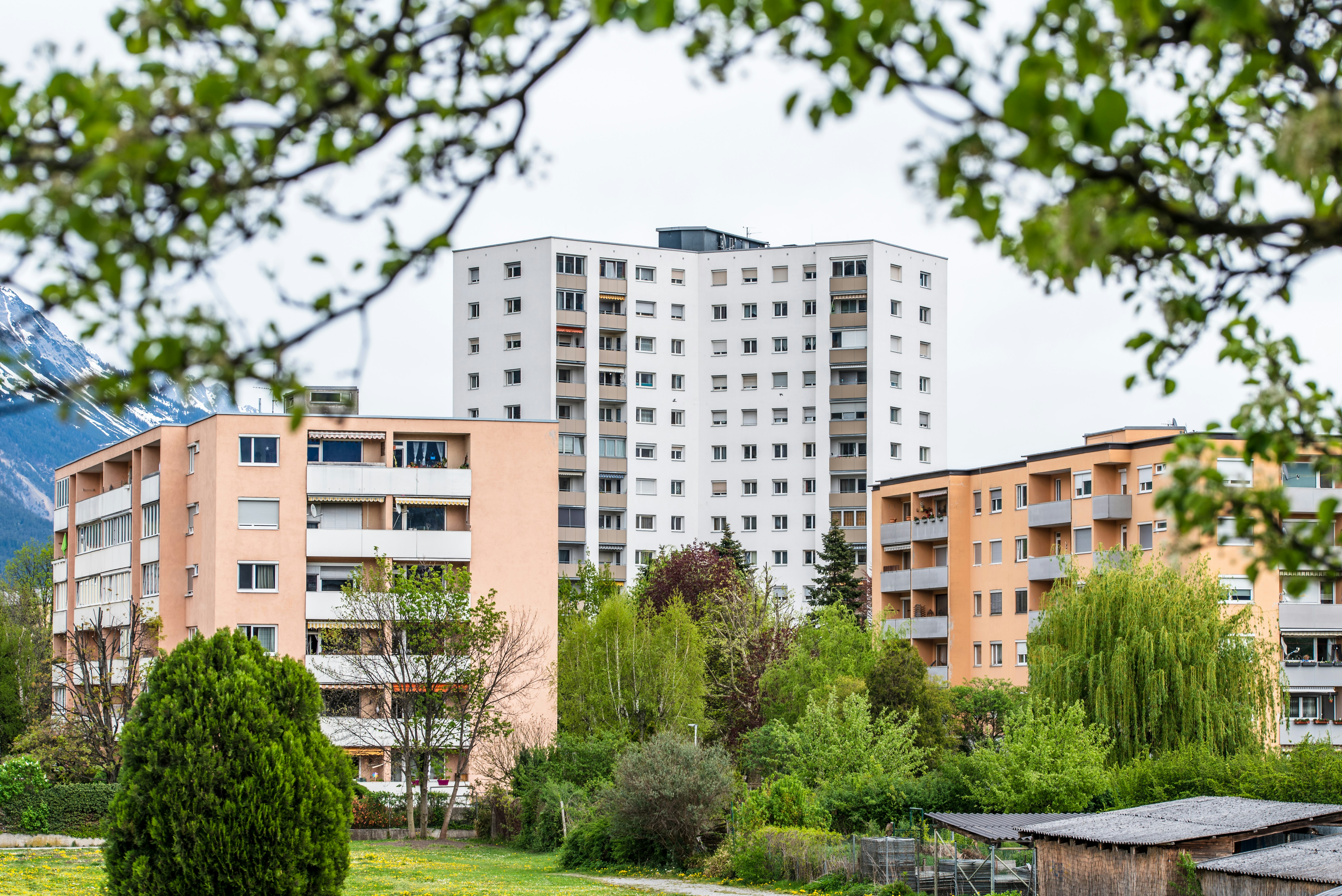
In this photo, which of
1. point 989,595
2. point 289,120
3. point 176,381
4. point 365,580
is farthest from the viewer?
point 989,595

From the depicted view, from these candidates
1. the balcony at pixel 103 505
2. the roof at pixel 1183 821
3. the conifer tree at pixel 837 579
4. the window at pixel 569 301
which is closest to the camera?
the roof at pixel 1183 821

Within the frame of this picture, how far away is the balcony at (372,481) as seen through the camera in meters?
60.4

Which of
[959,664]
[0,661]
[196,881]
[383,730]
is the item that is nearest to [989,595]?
[959,664]

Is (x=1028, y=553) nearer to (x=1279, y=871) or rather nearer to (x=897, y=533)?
(x=897, y=533)

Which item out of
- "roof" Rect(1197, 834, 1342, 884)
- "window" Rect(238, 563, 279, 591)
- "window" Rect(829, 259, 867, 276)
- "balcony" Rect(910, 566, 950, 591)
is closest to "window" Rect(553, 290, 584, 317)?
"window" Rect(829, 259, 867, 276)

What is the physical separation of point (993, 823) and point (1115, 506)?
33.1 meters

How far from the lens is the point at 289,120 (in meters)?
4.76

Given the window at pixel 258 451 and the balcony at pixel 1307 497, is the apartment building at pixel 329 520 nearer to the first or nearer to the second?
the window at pixel 258 451

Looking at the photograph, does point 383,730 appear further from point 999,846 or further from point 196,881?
point 196,881

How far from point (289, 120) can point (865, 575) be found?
90.8m

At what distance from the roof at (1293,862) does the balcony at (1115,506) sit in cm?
3590

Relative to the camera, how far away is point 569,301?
96.6 metres

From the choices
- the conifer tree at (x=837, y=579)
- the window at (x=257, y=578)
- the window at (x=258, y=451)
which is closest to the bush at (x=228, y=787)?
the window at (x=257, y=578)

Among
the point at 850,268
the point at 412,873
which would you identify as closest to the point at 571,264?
the point at 850,268
